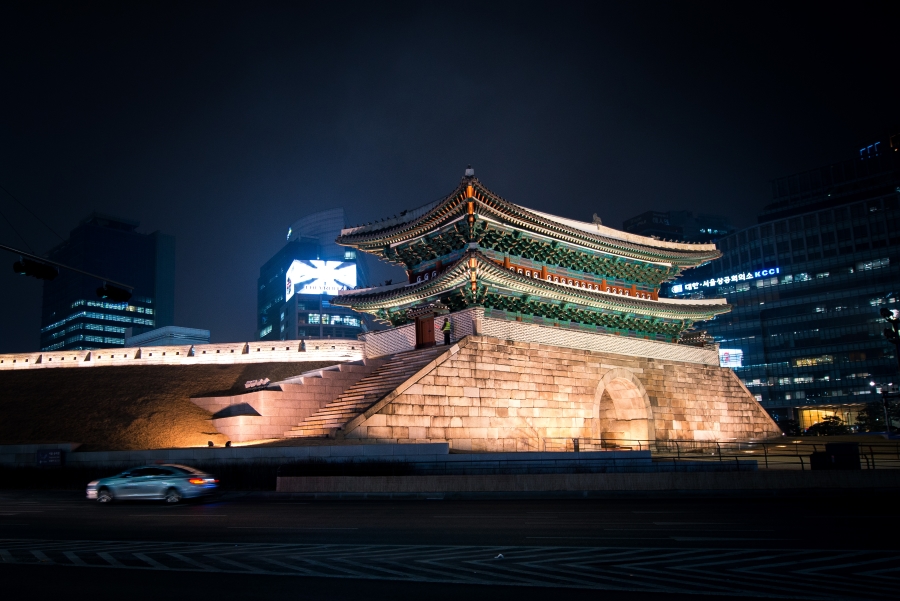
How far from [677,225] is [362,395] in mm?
140100

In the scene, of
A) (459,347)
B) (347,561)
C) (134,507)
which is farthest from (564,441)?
(347,561)

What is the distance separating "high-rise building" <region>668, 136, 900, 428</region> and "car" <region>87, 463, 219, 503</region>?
78103 mm

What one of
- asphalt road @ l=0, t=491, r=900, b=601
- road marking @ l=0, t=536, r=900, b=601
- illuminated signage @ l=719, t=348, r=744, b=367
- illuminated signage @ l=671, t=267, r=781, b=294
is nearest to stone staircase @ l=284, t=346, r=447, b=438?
asphalt road @ l=0, t=491, r=900, b=601

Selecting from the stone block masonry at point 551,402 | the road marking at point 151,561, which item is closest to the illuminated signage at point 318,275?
the stone block masonry at point 551,402

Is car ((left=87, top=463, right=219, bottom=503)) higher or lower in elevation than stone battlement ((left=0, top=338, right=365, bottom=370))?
lower

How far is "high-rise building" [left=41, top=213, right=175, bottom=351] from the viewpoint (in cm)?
14975

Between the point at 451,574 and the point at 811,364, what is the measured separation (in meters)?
91.8

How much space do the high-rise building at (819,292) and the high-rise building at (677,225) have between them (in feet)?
151

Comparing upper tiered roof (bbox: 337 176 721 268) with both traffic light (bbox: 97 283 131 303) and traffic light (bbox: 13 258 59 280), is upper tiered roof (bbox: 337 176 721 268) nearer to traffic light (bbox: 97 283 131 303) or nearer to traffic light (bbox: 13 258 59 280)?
traffic light (bbox: 97 283 131 303)

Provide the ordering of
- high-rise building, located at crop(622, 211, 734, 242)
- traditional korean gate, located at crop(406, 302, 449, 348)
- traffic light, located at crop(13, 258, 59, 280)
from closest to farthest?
traffic light, located at crop(13, 258, 59, 280)
traditional korean gate, located at crop(406, 302, 449, 348)
high-rise building, located at crop(622, 211, 734, 242)

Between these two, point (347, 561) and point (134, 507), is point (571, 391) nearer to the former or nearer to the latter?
point (134, 507)

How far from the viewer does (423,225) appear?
3328 centimetres

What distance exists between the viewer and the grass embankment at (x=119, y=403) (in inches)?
1292

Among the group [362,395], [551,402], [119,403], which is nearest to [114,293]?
[362,395]
